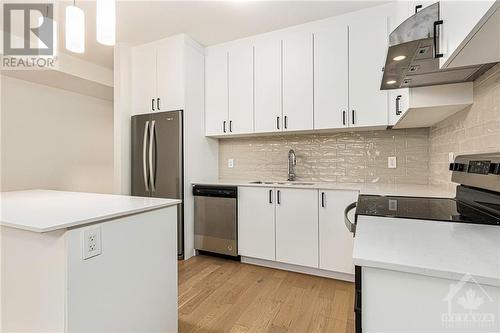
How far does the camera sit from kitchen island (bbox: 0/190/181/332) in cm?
102

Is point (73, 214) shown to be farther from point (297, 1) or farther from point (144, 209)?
point (297, 1)

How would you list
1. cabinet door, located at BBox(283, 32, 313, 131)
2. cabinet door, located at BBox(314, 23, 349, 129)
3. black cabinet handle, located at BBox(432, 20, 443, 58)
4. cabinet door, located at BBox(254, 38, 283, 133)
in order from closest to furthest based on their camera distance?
black cabinet handle, located at BBox(432, 20, 443, 58)
cabinet door, located at BBox(314, 23, 349, 129)
cabinet door, located at BBox(283, 32, 313, 131)
cabinet door, located at BBox(254, 38, 283, 133)

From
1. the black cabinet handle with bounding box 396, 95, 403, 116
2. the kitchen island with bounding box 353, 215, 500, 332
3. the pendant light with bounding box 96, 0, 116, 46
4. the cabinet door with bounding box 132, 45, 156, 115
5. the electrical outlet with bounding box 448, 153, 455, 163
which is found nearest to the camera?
the kitchen island with bounding box 353, 215, 500, 332

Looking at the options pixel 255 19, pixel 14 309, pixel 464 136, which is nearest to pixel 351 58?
pixel 255 19

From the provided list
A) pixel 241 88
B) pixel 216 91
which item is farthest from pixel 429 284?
pixel 216 91

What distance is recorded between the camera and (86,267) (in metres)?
1.06

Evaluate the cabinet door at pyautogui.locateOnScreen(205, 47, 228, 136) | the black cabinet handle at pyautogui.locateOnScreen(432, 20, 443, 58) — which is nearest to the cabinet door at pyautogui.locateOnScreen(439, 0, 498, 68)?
the black cabinet handle at pyautogui.locateOnScreen(432, 20, 443, 58)

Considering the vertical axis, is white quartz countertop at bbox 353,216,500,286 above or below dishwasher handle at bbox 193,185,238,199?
above

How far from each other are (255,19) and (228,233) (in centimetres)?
231

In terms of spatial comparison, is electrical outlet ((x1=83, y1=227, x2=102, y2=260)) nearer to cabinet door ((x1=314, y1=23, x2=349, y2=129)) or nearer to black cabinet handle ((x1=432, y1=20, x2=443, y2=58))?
black cabinet handle ((x1=432, y1=20, x2=443, y2=58))

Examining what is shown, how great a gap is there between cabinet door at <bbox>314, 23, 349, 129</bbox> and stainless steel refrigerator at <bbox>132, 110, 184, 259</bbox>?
1.57 metres

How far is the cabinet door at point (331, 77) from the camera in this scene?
2.57 metres

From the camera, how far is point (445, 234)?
2.83ft

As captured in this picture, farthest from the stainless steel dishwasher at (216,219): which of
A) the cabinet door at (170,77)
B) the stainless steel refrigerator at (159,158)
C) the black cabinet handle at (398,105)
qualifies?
the black cabinet handle at (398,105)
